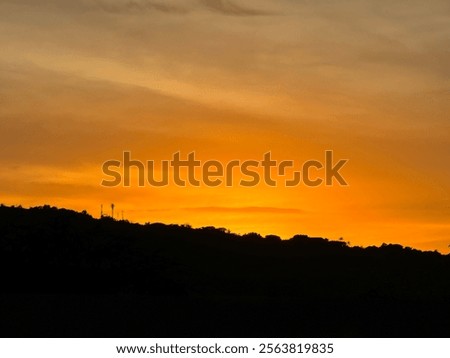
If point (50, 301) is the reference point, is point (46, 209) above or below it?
above

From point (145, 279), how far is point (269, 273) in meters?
24.0

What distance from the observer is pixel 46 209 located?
65.7 m

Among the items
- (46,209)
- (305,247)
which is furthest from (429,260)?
(46,209)

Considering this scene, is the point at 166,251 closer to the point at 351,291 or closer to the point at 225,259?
the point at 225,259

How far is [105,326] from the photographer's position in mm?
28016

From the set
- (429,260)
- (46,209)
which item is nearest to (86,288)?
(46,209)
